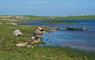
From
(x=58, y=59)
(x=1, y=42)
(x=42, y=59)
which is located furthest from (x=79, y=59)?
(x=1, y=42)

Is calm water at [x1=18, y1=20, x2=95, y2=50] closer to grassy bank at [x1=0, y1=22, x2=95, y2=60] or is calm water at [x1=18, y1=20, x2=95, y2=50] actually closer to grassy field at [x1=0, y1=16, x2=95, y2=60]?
grassy field at [x1=0, y1=16, x2=95, y2=60]

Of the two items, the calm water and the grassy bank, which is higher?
the grassy bank

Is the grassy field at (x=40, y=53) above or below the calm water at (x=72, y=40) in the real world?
above

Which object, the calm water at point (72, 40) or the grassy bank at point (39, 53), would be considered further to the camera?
the calm water at point (72, 40)

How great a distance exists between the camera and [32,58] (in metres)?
26.9

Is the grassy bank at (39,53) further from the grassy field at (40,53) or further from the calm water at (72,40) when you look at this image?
the calm water at (72,40)

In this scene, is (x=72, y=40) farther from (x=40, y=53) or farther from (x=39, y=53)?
(x=39, y=53)

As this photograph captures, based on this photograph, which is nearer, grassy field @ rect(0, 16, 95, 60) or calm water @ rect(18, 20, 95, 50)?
grassy field @ rect(0, 16, 95, 60)

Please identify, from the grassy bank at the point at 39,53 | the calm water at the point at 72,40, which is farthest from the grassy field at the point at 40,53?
the calm water at the point at 72,40

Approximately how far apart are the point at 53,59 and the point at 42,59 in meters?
1.27

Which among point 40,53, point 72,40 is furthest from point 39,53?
point 72,40

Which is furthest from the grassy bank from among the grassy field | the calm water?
the calm water

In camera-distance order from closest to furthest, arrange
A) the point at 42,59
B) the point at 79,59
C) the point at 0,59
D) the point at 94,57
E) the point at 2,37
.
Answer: the point at 0,59 < the point at 42,59 < the point at 79,59 < the point at 94,57 < the point at 2,37

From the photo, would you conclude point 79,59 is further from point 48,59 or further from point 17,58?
point 17,58
